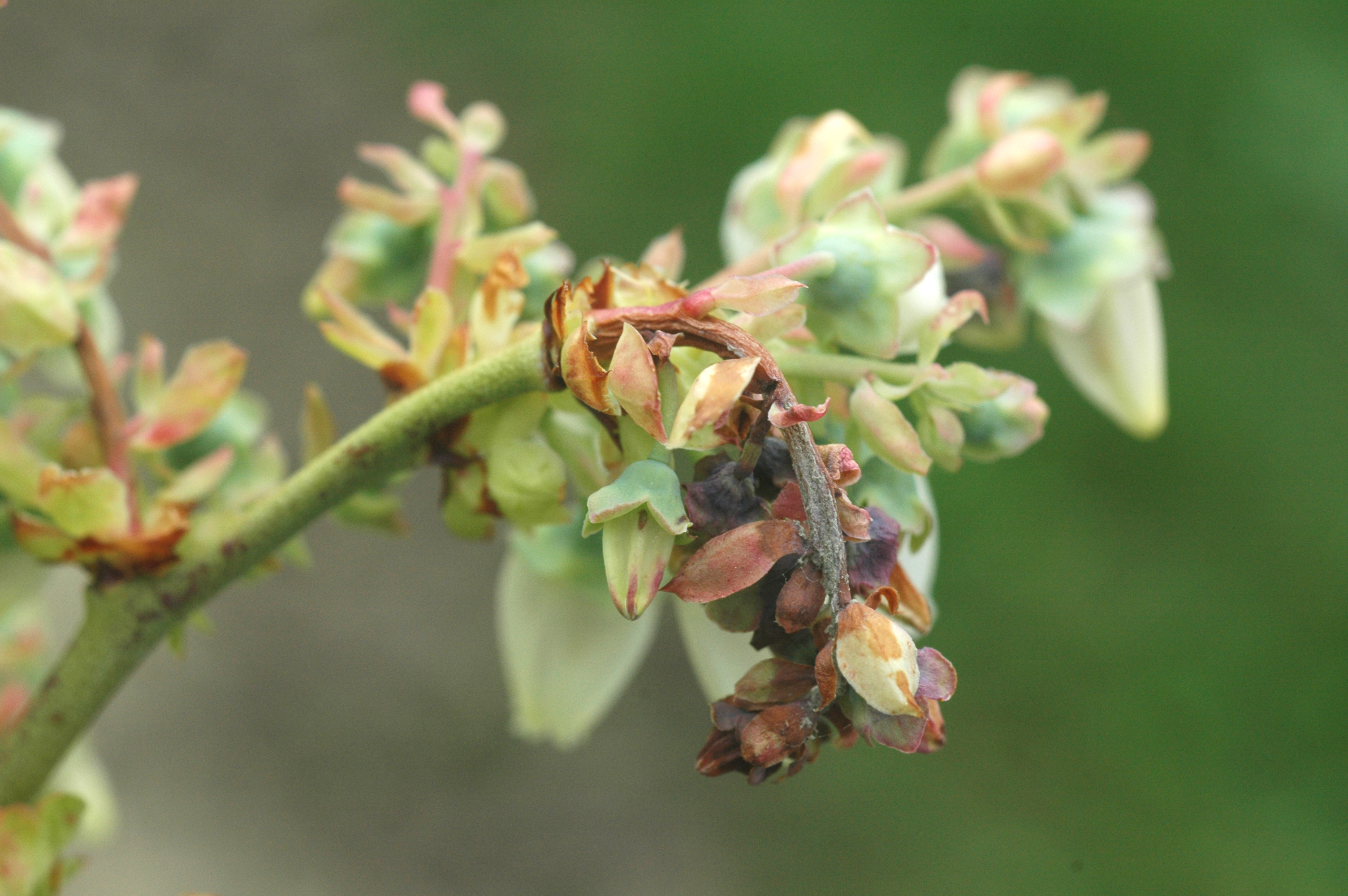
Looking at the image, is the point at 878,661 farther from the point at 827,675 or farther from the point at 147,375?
the point at 147,375

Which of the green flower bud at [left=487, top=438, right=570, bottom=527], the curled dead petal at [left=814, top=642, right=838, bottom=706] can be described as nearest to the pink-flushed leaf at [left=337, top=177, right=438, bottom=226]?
the green flower bud at [left=487, top=438, right=570, bottom=527]

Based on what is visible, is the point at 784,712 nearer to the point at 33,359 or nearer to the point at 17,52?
the point at 33,359

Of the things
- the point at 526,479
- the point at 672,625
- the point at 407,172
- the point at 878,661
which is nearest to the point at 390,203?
the point at 407,172

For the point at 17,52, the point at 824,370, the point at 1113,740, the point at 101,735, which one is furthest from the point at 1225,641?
the point at 17,52

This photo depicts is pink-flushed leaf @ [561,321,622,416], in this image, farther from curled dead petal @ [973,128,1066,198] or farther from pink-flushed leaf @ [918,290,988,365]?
curled dead petal @ [973,128,1066,198]

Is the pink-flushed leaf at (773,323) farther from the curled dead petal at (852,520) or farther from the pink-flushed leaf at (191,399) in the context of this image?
the pink-flushed leaf at (191,399)

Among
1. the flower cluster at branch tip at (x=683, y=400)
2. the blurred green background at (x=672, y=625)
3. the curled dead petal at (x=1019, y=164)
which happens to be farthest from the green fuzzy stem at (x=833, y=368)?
the blurred green background at (x=672, y=625)
